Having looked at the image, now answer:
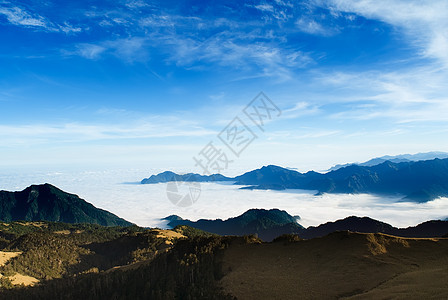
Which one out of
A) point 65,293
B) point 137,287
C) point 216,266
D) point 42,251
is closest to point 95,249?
point 42,251

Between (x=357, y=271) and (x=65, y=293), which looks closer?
(x=357, y=271)

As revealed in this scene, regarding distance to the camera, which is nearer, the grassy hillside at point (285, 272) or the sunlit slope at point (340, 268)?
the sunlit slope at point (340, 268)

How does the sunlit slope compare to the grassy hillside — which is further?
the grassy hillside

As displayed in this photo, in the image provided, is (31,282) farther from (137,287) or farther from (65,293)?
(137,287)

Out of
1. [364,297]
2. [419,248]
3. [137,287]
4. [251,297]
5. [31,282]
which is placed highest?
[419,248]

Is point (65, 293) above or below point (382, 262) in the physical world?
below

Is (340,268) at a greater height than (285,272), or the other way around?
(340,268)

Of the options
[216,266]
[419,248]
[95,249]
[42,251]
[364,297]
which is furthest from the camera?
[95,249]

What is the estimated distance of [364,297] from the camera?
3694 centimetres

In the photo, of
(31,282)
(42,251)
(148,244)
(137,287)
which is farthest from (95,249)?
(137,287)

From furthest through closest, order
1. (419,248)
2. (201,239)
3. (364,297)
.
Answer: (201,239) → (419,248) → (364,297)

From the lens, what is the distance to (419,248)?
53000 millimetres

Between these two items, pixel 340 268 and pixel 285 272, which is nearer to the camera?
pixel 340 268

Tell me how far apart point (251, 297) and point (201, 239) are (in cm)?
3041
